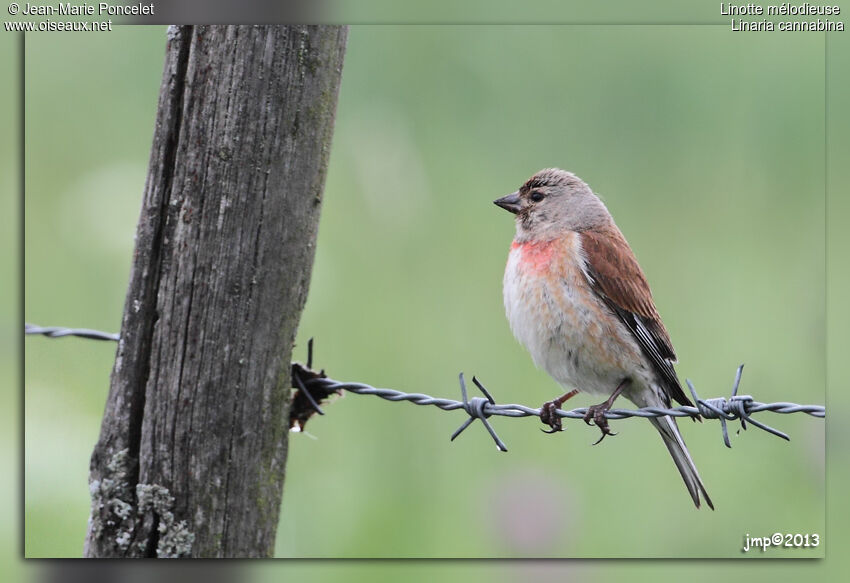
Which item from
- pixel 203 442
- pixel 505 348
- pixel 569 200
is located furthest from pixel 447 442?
pixel 203 442

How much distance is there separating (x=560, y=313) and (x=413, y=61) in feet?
5.77

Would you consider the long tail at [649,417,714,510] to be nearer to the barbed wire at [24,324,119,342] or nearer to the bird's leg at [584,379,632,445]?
the bird's leg at [584,379,632,445]

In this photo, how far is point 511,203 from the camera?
185 inches

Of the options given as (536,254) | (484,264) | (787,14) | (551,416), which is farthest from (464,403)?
(484,264)

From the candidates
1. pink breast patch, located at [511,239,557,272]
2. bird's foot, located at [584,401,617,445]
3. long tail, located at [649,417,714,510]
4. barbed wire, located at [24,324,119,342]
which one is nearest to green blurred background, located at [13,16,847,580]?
barbed wire, located at [24,324,119,342]

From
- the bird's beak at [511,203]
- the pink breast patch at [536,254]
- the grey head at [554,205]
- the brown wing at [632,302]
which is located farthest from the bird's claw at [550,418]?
the bird's beak at [511,203]

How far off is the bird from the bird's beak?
0.32 metres

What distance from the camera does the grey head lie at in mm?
4551

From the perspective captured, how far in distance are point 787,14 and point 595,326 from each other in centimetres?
146

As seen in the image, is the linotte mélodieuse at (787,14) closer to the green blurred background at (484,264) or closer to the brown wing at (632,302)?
the green blurred background at (484,264)

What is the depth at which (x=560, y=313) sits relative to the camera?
411cm

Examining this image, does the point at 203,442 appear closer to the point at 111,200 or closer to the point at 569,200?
the point at 111,200

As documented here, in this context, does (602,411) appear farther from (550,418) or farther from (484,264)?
(484,264)

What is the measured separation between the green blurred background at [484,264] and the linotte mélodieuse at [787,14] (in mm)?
58
